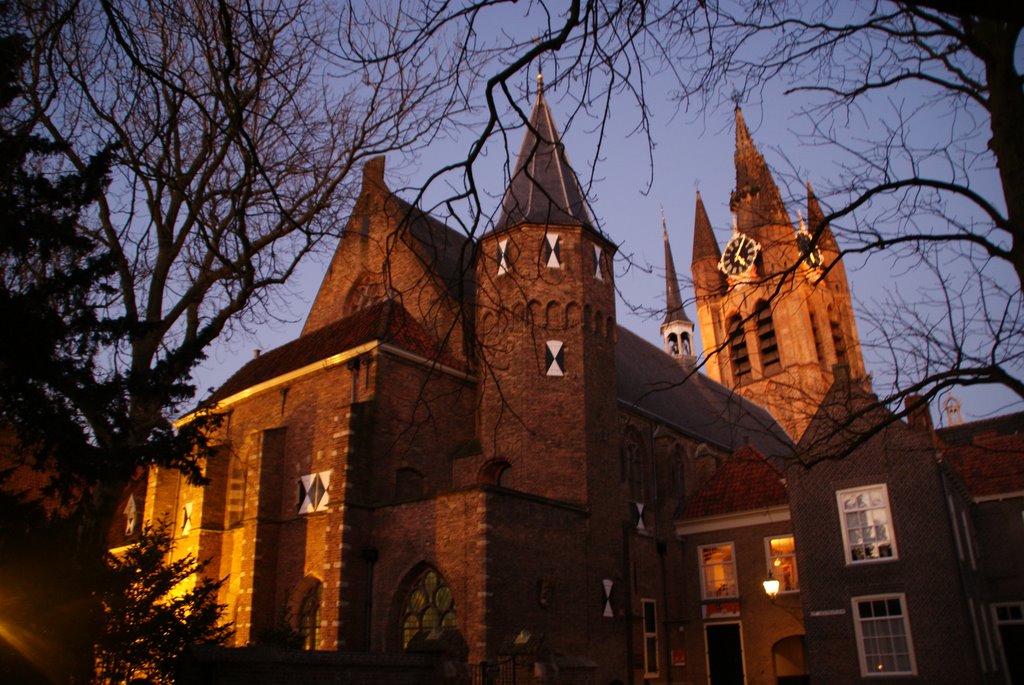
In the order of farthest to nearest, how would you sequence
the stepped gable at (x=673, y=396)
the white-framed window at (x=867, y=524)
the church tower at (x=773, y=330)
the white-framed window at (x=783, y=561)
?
the church tower at (x=773, y=330) → the stepped gable at (x=673, y=396) → the white-framed window at (x=783, y=561) → the white-framed window at (x=867, y=524)

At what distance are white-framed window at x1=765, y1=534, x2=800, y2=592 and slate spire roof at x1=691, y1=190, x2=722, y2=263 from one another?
33.2 metres

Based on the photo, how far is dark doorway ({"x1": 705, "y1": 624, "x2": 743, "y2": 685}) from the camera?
78.9 ft

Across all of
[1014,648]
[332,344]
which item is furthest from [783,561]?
[332,344]

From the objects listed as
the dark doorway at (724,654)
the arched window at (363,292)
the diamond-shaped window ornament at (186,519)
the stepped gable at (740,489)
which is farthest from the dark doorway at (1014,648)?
the diamond-shaped window ornament at (186,519)

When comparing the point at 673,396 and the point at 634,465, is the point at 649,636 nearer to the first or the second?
the point at 634,465

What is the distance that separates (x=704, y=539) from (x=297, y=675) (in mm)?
19004

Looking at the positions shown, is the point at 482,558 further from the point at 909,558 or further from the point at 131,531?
the point at 131,531

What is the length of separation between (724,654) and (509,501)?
1089 centimetres

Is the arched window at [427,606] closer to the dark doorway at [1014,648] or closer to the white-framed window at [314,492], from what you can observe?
the white-framed window at [314,492]

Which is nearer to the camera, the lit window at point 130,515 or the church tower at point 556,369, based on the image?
the church tower at point 556,369

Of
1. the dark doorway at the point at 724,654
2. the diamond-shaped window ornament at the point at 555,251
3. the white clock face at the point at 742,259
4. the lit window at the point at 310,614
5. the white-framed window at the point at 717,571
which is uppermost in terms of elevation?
the white clock face at the point at 742,259

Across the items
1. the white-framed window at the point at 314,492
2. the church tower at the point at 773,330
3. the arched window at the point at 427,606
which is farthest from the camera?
the church tower at the point at 773,330

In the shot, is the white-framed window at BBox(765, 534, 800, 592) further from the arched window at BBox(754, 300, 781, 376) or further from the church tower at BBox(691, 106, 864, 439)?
the arched window at BBox(754, 300, 781, 376)

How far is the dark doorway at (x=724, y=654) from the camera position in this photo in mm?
24062
